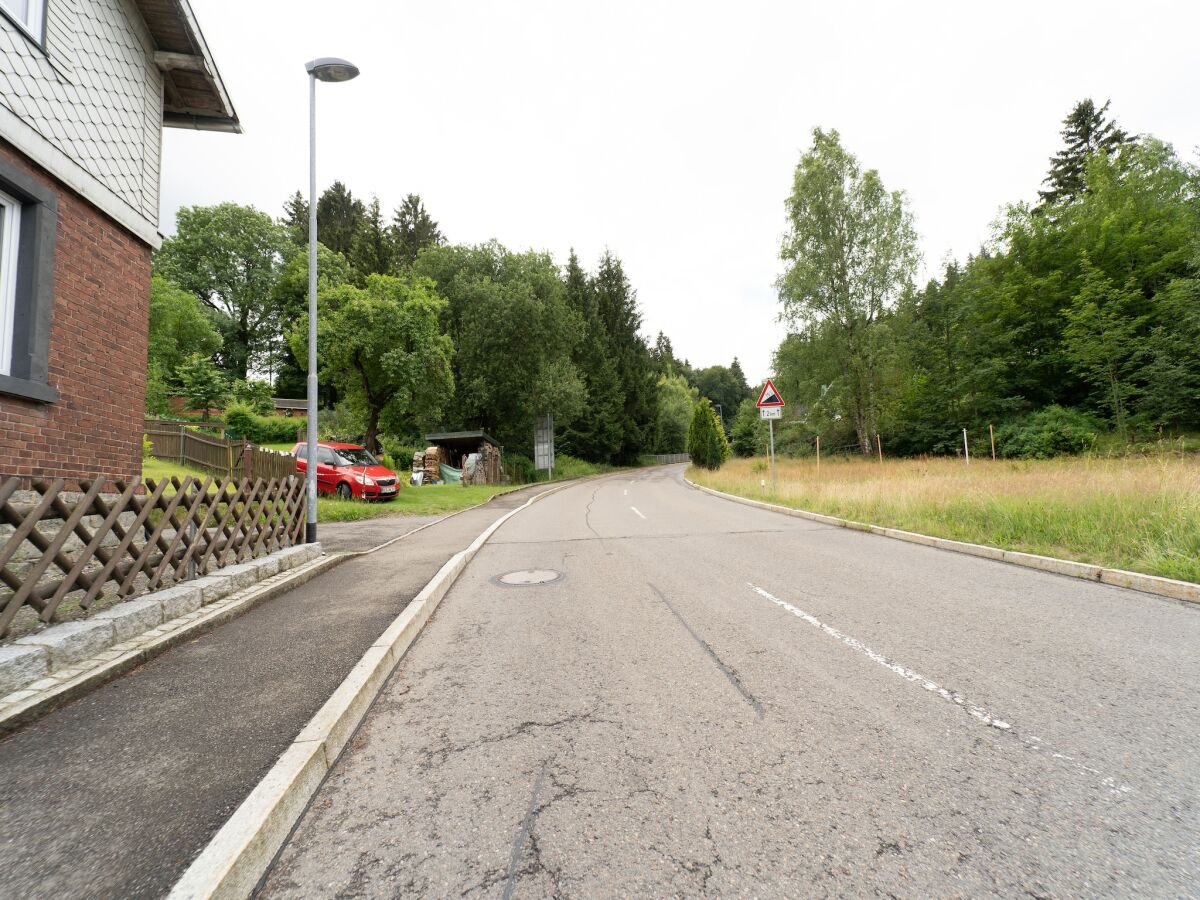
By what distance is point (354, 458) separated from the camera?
18797 mm

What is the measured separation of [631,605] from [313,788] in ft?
11.3

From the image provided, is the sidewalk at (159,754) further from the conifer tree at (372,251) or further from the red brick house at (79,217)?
the conifer tree at (372,251)

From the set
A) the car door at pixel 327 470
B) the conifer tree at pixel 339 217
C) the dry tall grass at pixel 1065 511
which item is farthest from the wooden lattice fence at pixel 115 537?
the conifer tree at pixel 339 217

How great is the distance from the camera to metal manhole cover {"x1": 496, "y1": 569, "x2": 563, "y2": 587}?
6.83m

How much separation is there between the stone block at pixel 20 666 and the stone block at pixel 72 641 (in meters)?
0.06

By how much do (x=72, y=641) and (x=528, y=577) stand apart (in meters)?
4.35

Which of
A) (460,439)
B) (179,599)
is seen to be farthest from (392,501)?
(179,599)

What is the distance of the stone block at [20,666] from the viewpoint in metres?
3.24

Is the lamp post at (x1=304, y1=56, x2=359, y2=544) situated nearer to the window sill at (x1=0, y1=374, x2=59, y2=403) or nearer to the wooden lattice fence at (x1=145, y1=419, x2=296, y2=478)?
the window sill at (x1=0, y1=374, x2=59, y2=403)

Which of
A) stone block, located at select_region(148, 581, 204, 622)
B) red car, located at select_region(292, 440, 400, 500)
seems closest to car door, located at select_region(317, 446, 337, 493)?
red car, located at select_region(292, 440, 400, 500)

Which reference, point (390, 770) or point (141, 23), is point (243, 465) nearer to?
point (141, 23)

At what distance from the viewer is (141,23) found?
7.24m

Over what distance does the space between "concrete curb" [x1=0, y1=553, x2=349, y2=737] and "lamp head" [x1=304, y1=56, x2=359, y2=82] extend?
7.58 meters

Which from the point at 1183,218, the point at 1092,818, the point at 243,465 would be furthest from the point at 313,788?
the point at 1183,218
